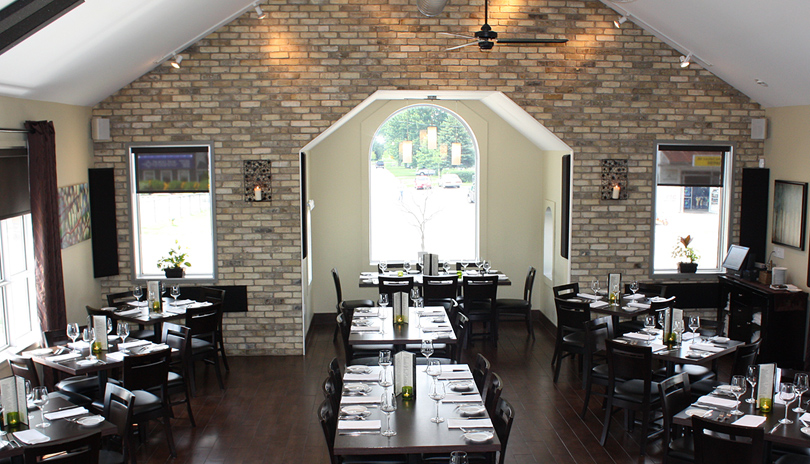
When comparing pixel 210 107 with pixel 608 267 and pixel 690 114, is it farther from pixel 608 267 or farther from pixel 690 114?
pixel 690 114

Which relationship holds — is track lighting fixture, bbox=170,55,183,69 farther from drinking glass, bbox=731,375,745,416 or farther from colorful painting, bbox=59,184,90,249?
drinking glass, bbox=731,375,745,416

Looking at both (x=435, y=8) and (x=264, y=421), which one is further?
(x=435, y=8)

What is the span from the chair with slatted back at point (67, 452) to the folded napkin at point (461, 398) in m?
2.35

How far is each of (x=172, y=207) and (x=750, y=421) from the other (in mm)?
7297

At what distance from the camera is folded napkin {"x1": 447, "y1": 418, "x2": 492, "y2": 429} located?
14.6 feet

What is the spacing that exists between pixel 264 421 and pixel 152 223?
12.1ft

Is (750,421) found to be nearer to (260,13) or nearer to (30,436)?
(30,436)

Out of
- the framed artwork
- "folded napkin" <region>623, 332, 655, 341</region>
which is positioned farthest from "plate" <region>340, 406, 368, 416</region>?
the framed artwork

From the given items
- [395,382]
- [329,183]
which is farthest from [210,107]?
[395,382]

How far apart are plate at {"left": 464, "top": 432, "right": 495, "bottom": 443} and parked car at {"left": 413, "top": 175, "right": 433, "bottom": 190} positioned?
716 cm

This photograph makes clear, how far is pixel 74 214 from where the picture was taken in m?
7.96

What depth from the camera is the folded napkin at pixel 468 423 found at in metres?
4.45

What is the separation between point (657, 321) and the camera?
8.21 meters

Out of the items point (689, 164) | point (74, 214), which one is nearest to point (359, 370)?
point (74, 214)
